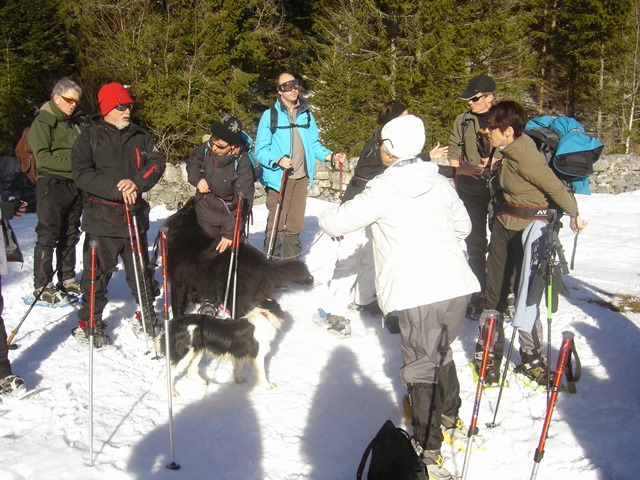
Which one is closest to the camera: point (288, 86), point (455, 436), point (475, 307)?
point (455, 436)

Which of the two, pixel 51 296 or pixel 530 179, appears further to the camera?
pixel 51 296

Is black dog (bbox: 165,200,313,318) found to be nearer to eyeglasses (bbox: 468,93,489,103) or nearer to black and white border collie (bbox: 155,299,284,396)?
black and white border collie (bbox: 155,299,284,396)

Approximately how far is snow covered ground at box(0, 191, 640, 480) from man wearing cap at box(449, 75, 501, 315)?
0.83 m

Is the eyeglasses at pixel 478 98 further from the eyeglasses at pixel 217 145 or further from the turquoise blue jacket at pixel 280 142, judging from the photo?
the eyeglasses at pixel 217 145

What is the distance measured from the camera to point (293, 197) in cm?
618

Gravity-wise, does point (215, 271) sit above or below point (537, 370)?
above

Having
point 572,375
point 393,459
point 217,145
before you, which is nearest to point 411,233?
point 393,459

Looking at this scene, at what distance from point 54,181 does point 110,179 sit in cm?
119

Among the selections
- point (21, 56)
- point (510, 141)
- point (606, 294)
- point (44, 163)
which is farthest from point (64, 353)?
point (21, 56)

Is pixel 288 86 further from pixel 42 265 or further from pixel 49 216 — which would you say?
pixel 42 265

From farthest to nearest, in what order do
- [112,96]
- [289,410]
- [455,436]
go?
[112,96] → [289,410] → [455,436]

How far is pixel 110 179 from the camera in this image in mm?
4516

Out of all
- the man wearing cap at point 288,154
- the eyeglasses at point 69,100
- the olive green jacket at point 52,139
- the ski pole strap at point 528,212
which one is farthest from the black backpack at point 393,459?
the eyeglasses at point 69,100

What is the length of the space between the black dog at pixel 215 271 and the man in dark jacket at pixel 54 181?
1227mm
